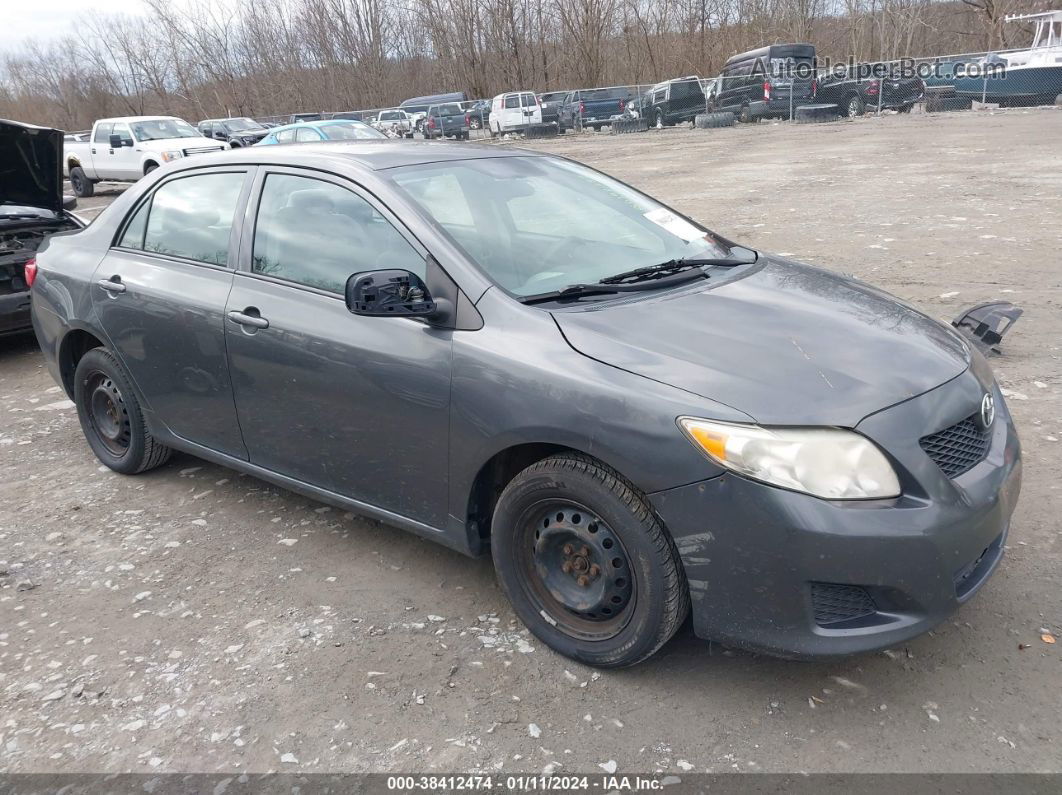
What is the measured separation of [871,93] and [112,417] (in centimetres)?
3061

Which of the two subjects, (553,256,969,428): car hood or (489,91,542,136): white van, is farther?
(489,91,542,136): white van

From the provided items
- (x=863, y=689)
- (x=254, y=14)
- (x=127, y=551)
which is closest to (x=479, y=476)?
(x=863, y=689)

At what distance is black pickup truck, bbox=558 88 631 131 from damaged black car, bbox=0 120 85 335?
3070cm

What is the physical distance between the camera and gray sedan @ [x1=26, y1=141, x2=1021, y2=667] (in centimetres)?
244

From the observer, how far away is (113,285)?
14.1 feet

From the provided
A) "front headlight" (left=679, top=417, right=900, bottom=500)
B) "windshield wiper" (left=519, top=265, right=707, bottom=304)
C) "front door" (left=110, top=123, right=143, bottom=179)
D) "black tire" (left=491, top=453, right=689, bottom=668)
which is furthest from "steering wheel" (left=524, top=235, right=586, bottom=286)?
"front door" (left=110, top=123, right=143, bottom=179)

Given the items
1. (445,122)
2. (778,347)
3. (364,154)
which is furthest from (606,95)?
(778,347)

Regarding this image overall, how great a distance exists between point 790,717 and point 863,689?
0.28 metres

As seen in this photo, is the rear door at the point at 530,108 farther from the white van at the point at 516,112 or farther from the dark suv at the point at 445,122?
the dark suv at the point at 445,122

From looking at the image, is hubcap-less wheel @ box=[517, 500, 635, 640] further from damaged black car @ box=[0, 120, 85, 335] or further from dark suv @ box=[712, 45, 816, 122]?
→ dark suv @ box=[712, 45, 816, 122]

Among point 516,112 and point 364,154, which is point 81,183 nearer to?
point 516,112

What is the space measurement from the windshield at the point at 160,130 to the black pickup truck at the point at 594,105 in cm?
1876

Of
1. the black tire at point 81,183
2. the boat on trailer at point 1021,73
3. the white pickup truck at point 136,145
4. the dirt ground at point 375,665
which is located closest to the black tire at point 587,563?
the dirt ground at point 375,665

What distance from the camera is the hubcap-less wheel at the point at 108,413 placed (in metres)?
4.59
